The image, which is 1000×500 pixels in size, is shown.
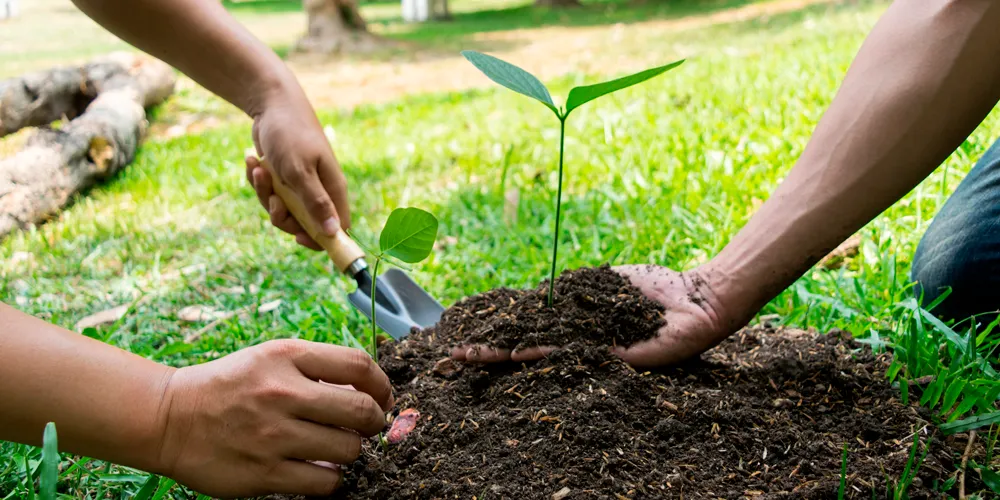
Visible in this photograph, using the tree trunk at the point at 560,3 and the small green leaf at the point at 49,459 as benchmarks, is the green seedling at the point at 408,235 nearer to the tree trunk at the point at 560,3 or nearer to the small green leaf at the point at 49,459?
the small green leaf at the point at 49,459

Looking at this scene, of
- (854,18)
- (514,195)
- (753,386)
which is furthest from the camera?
(854,18)

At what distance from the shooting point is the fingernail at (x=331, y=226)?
6.47ft

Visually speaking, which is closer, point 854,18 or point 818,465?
point 818,465

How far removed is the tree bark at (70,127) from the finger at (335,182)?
2056 mm

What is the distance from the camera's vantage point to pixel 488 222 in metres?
2.90

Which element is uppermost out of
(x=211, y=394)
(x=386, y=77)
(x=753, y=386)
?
(x=211, y=394)

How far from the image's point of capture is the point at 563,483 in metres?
1.25

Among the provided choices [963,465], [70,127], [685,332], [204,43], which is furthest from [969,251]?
[70,127]


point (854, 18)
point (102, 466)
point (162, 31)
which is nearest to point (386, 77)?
point (854, 18)

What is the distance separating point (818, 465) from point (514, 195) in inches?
73.9

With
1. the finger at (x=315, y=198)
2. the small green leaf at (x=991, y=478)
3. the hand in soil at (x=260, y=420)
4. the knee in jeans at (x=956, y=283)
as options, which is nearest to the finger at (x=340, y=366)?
the hand in soil at (x=260, y=420)

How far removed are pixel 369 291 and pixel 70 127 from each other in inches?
111

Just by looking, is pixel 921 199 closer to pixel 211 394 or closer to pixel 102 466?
pixel 211 394

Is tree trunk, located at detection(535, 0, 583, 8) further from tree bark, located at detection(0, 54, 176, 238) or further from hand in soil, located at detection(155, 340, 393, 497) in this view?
hand in soil, located at detection(155, 340, 393, 497)
